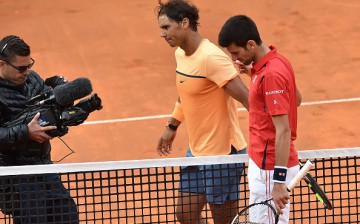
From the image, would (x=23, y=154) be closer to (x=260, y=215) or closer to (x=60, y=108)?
(x=60, y=108)

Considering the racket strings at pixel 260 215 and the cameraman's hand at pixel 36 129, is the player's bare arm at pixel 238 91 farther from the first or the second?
the cameraman's hand at pixel 36 129

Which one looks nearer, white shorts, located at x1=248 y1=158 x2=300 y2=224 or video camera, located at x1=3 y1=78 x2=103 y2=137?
white shorts, located at x1=248 y1=158 x2=300 y2=224

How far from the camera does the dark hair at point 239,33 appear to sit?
7.35 metres

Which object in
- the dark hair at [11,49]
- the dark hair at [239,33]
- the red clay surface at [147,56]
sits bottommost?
the red clay surface at [147,56]

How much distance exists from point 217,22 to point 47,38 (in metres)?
2.70

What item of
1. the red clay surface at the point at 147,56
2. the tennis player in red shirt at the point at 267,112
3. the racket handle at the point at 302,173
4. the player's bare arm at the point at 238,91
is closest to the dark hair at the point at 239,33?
the tennis player in red shirt at the point at 267,112

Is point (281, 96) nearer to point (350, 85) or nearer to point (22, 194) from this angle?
point (22, 194)

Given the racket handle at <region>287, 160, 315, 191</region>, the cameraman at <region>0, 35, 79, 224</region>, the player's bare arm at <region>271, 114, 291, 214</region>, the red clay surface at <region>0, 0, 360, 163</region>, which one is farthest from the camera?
the red clay surface at <region>0, 0, 360, 163</region>

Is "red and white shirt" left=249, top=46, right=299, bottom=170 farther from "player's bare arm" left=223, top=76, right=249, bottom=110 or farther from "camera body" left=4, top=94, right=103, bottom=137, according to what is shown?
"camera body" left=4, top=94, right=103, bottom=137

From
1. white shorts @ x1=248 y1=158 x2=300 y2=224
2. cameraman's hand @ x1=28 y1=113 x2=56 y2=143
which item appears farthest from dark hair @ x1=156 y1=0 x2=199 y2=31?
white shorts @ x1=248 y1=158 x2=300 y2=224

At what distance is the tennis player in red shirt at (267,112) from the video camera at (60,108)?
3.96 feet

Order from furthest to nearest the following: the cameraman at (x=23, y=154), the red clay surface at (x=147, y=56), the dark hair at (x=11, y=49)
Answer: the red clay surface at (x=147, y=56), the dark hair at (x=11, y=49), the cameraman at (x=23, y=154)

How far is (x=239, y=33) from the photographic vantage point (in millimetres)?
7355

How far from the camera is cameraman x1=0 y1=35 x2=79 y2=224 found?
7891mm
